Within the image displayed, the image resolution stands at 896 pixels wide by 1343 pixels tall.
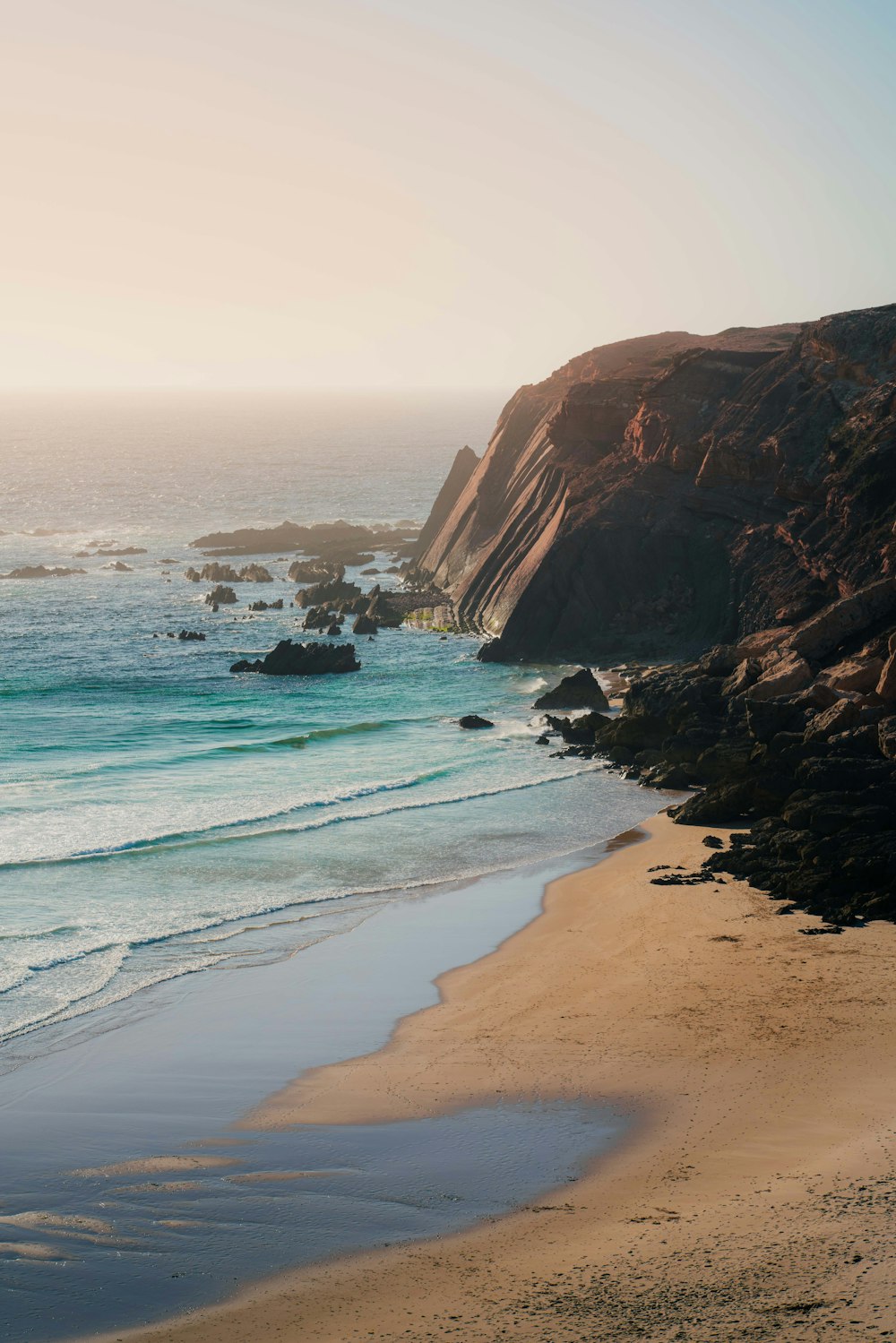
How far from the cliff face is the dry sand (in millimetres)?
24296

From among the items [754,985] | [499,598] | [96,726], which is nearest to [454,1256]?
[754,985]

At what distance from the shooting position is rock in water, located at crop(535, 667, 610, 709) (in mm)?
48156

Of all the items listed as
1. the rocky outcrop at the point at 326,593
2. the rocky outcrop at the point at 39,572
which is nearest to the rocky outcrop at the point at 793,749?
the rocky outcrop at the point at 326,593

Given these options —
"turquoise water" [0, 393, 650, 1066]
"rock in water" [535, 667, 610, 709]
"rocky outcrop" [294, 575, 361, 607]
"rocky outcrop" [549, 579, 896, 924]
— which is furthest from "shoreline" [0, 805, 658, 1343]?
"rocky outcrop" [294, 575, 361, 607]

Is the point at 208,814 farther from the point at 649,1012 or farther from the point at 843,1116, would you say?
the point at 843,1116

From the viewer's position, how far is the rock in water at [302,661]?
189 ft

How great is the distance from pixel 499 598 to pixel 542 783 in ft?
92.9

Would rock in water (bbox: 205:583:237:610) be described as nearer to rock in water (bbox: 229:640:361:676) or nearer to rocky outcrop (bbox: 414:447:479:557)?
rocky outcrop (bbox: 414:447:479:557)

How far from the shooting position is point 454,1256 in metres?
13.3

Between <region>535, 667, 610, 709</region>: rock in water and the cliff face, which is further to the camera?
the cliff face

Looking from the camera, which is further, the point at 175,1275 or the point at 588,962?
the point at 588,962

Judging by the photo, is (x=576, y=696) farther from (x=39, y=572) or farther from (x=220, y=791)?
(x=39, y=572)

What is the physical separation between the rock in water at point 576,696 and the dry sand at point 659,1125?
69.2 ft

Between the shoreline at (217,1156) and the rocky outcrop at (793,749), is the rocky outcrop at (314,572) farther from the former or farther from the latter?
the shoreline at (217,1156)
